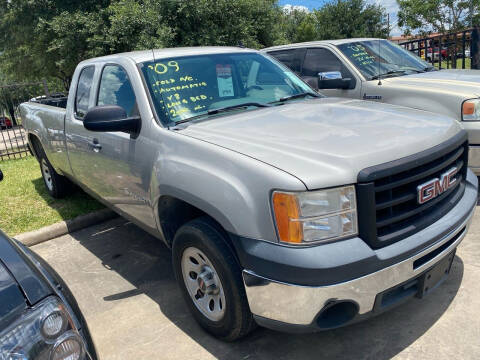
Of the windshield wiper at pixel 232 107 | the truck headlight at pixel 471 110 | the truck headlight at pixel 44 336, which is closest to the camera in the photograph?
the truck headlight at pixel 44 336

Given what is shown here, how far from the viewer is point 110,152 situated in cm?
366

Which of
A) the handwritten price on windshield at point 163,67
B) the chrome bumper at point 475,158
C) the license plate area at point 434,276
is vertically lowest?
the license plate area at point 434,276

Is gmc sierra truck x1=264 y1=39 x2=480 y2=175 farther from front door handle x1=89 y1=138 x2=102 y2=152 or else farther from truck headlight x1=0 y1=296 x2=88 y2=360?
truck headlight x1=0 y1=296 x2=88 y2=360

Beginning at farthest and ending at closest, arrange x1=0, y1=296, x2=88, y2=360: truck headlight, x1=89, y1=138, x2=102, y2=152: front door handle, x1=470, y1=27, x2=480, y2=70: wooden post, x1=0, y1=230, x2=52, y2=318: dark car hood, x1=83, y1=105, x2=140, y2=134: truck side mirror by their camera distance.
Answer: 1. x1=470, y1=27, x2=480, y2=70: wooden post
2. x1=89, y1=138, x2=102, y2=152: front door handle
3. x1=83, y1=105, x2=140, y2=134: truck side mirror
4. x1=0, y1=230, x2=52, y2=318: dark car hood
5. x1=0, y1=296, x2=88, y2=360: truck headlight

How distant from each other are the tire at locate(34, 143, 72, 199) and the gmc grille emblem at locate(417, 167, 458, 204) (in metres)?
4.80

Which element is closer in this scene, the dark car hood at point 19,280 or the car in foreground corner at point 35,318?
the car in foreground corner at point 35,318

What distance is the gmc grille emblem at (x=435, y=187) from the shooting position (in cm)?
246

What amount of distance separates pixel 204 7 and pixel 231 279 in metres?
10.3

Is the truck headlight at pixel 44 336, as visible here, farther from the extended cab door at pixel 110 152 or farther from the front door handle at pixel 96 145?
the front door handle at pixel 96 145

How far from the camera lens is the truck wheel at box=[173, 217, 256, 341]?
252 cm

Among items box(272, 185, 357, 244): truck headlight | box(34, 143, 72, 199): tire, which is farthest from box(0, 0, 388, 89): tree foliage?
box(272, 185, 357, 244): truck headlight

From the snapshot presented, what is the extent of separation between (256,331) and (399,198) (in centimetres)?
131

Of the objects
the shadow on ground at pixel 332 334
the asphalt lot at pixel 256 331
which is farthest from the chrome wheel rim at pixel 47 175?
the shadow on ground at pixel 332 334

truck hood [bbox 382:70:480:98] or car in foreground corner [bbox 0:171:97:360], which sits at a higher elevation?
truck hood [bbox 382:70:480:98]
